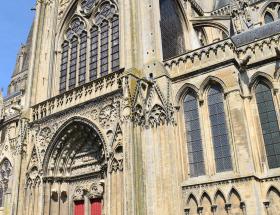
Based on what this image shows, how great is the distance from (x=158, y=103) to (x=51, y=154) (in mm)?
4820

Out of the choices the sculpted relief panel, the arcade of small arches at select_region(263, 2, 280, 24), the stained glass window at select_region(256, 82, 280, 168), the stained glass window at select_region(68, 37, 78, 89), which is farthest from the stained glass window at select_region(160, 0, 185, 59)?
the arcade of small arches at select_region(263, 2, 280, 24)

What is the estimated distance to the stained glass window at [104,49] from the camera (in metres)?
13.8

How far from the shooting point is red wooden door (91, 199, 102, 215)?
39.2 feet

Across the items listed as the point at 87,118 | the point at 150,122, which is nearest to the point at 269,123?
the point at 150,122

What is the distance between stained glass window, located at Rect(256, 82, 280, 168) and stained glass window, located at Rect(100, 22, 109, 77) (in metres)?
5.95

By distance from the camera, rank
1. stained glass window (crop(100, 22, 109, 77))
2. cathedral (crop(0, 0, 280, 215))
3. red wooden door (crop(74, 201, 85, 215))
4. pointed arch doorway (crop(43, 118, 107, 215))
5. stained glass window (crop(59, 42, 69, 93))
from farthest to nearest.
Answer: stained glass window (crop(59, 42, 69, 93)), stained glass window (crop(100, 22, 109, 77)), red wooden door (crop(74, 201, 85, 215)), pointed arch doorway (crop(43, 118, 107, 215)), cathedral (crop(0, 0, 280, 215))

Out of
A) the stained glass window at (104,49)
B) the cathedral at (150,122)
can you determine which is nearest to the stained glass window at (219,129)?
the cathedral at (150,122)

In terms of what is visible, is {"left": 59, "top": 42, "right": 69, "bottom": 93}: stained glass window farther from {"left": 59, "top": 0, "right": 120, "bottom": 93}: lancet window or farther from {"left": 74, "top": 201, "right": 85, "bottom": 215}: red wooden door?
{"left": 74, "top": 201, "right": 85, "bottom": 215}: red wooden door

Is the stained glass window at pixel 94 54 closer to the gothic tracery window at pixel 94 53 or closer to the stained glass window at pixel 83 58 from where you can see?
the gothic tracery window at pixel 94 53

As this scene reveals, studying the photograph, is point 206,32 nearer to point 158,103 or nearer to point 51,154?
point 158,103

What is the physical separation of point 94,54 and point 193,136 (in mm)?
6014

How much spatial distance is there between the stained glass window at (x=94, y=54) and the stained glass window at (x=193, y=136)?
4476mm

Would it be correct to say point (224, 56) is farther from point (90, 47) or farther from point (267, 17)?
point (267, 17)

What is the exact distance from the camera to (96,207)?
1209 cm
